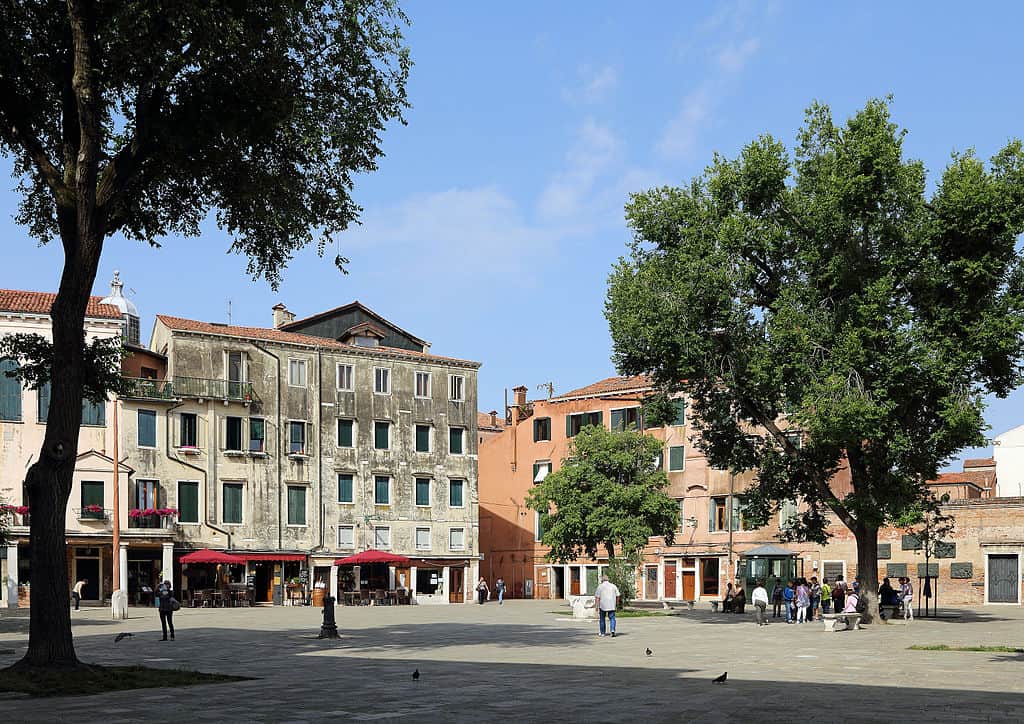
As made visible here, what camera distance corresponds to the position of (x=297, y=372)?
6381cm

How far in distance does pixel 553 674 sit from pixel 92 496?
40.6 metres

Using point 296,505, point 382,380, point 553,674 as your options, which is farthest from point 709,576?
point 553,674

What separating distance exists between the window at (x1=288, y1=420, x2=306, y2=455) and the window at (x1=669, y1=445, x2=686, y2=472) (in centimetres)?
2113

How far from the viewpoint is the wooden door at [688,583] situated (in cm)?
6775

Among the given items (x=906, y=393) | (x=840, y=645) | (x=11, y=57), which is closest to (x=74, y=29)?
(x=11, y=57)

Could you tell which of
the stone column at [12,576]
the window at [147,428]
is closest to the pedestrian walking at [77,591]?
the stone column at [12,576]

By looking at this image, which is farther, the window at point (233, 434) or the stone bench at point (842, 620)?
the window at point (233, 434)

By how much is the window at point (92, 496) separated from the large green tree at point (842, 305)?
28.7m

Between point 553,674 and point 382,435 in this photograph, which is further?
point 382,435

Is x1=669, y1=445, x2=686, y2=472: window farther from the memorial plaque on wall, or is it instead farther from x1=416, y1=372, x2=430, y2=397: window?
the memorial plaque on wall

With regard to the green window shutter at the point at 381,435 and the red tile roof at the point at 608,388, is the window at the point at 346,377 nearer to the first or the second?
the green window shutter at the point at 381,435

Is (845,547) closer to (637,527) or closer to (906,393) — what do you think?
(637,527)

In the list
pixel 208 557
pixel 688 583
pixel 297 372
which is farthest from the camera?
pixel 688 583

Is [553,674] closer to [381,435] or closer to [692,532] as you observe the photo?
[381,435]
